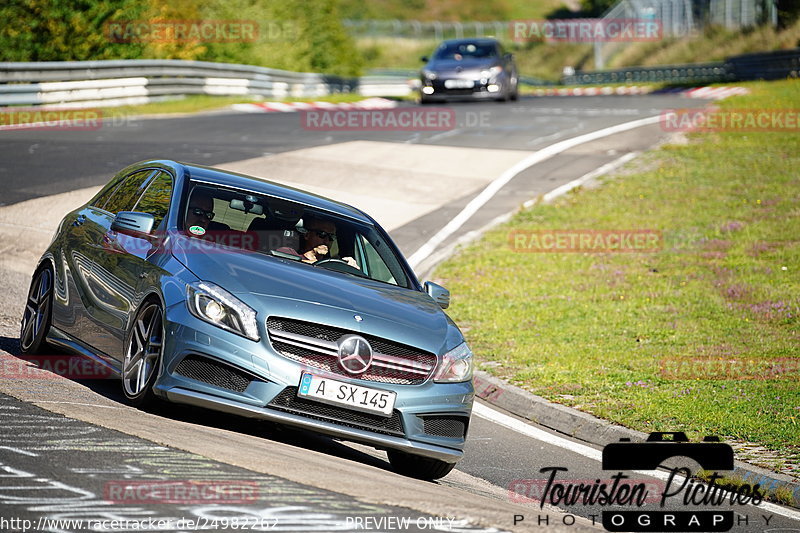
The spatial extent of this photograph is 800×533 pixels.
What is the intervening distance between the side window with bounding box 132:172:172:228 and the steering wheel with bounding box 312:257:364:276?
43.8 inches

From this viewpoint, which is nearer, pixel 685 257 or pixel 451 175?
pixel 685 257

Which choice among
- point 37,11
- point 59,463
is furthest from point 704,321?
point 37,11

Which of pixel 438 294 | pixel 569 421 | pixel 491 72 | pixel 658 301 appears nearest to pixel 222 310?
pixel 438 294

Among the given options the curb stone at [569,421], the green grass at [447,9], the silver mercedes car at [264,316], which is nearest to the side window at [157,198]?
the silver mercedes car at [264,316]

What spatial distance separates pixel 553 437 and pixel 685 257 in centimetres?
764

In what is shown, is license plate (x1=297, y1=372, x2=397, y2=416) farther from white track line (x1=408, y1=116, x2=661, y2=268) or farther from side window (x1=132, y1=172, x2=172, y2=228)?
white track line (x1=408, y1=116, x2=661, y2=268)

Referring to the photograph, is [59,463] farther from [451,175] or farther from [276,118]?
[276,118]

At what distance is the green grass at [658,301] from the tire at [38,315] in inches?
168

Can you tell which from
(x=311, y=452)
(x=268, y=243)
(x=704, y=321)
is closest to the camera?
(x=311, y=452)

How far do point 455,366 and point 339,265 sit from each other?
1.29 meters

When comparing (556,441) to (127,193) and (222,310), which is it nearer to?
(222,310)

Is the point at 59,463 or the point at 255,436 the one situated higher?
the point at 59,463

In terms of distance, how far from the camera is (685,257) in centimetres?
1597

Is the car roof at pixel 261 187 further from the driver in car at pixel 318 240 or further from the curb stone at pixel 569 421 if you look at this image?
the curb stone at pixel 569 421
